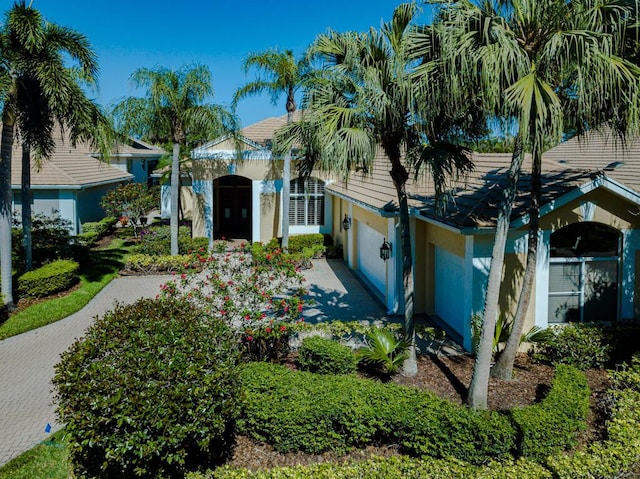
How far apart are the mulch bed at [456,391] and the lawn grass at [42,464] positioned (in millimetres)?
2355

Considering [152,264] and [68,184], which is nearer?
[152,264]

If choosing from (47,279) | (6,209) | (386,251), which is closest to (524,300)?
(386,251)

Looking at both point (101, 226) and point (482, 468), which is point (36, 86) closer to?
point (101, 226)

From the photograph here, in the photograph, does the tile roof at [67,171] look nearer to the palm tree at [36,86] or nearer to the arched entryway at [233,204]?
the palm tree at [36,86]

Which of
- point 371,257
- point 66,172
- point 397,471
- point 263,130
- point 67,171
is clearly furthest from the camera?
point 263,130

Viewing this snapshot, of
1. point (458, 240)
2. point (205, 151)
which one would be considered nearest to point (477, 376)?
point (458, 240)

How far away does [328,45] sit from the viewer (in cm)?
887

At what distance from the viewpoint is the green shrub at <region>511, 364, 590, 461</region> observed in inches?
271

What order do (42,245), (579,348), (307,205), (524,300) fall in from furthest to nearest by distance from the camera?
1. (307,205)
2. (42,245)
3. (579,348)
4. (524,300)

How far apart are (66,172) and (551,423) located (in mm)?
23172

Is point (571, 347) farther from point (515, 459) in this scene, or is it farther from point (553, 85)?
point (553, 85)

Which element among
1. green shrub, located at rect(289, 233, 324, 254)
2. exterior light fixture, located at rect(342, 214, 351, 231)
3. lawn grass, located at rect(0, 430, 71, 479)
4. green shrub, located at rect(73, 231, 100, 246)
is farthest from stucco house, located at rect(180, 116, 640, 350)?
green shrub, located at rect(73, 231, 100, 246)

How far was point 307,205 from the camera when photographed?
25.0 meters

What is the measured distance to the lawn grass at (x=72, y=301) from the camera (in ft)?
43.3
